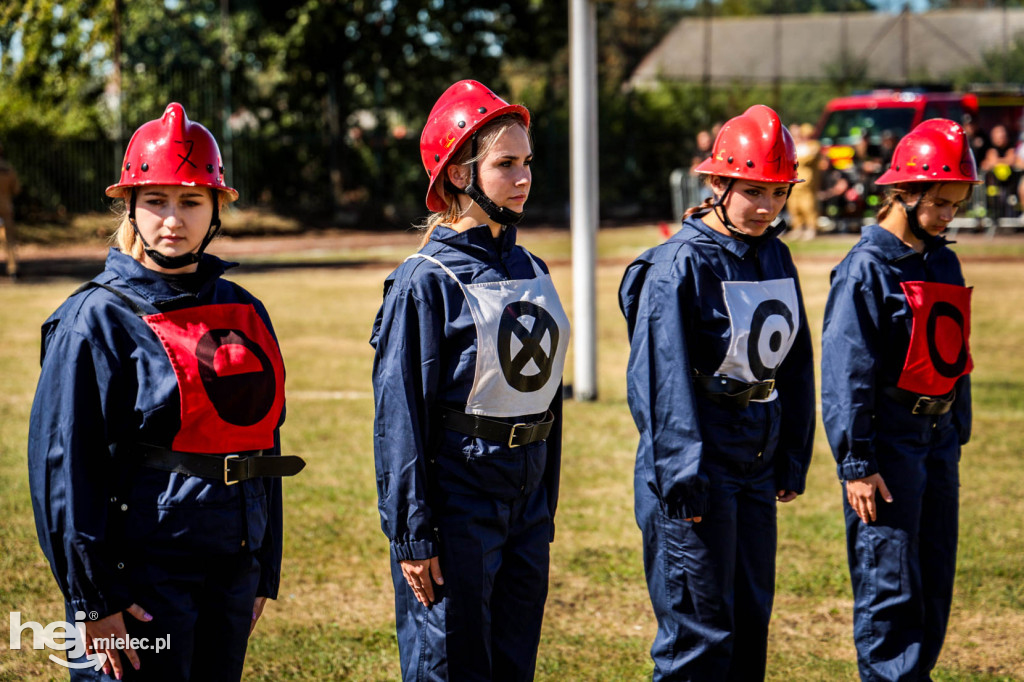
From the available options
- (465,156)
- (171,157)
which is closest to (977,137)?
(465,156)

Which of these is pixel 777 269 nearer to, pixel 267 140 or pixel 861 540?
pixel 861 540

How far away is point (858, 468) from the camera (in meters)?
4.07

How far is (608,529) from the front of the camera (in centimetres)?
654

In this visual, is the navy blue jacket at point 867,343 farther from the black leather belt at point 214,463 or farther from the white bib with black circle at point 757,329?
the black leather belt at point 214,463

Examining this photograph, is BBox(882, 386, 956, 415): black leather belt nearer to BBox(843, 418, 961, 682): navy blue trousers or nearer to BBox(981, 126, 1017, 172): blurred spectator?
BBox(843, 418, 961, 682): navy blue trousers

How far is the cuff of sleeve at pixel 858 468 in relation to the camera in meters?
4.05

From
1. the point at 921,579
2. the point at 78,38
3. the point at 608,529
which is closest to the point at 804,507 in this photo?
the point at 608,529

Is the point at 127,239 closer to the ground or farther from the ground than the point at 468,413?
farther from the ground

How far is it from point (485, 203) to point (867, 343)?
161 cm

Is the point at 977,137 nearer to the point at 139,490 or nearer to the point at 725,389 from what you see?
the point at 725,389

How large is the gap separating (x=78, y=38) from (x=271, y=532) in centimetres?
2664

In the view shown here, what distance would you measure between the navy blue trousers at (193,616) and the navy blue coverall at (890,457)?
7.11 feet

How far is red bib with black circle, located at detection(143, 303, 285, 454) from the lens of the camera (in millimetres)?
2939

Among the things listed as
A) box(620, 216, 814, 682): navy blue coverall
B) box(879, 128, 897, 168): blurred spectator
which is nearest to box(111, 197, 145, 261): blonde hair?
box(620, 216, 814, 682): navy blue coverall
